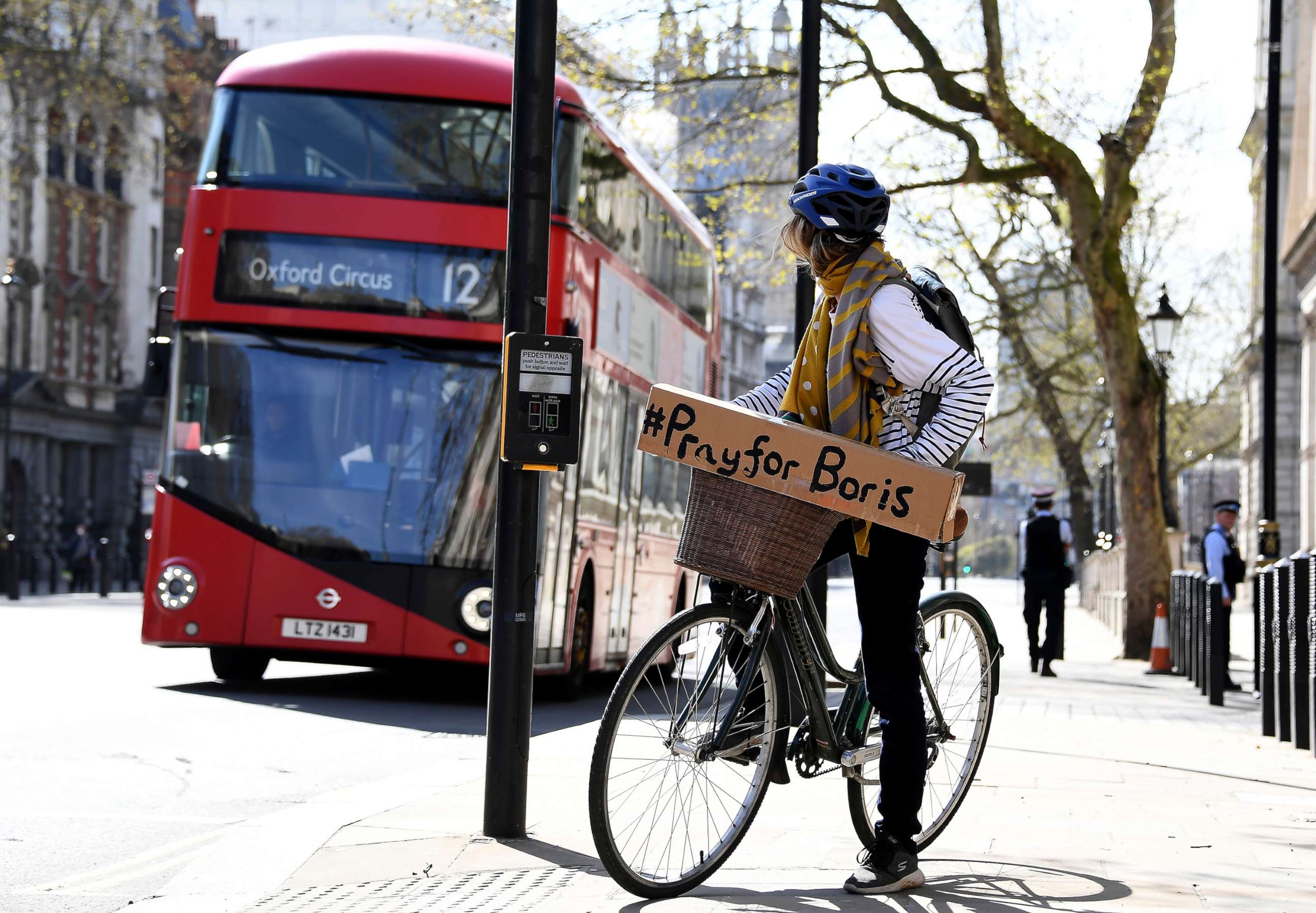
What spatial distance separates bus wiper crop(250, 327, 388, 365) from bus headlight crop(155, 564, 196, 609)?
155 cm

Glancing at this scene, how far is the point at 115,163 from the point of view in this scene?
47.7 m

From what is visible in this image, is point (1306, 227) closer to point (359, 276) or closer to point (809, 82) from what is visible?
point (809, 82)

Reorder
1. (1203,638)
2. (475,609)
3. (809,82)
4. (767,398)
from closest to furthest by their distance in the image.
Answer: (767,398) < (475,609) < (809,82) < (1203,638)

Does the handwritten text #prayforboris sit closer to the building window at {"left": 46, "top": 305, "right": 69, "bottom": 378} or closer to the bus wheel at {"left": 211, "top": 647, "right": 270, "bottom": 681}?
the bus wheel at {"left": 211, "top": 647, "right": 270, "bottom": 681}

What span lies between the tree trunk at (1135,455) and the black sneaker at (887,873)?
1690cm

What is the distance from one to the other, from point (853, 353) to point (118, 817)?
141 inches

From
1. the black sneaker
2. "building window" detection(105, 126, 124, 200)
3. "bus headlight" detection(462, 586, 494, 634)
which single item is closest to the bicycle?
the black sneaker

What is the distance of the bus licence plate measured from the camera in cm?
1234

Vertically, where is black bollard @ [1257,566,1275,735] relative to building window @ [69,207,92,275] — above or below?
below

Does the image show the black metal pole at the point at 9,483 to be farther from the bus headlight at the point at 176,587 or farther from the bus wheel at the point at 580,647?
the bus headlight at the point at 176,587

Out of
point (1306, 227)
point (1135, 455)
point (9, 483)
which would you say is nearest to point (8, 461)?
point (9, 483)

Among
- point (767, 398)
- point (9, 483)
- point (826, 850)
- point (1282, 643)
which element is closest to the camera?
point (767, 398)

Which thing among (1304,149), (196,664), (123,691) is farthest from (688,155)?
(1304,149)

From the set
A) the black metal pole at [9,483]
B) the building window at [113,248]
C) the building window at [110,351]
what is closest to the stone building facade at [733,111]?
the black metal pole at [9,483]
